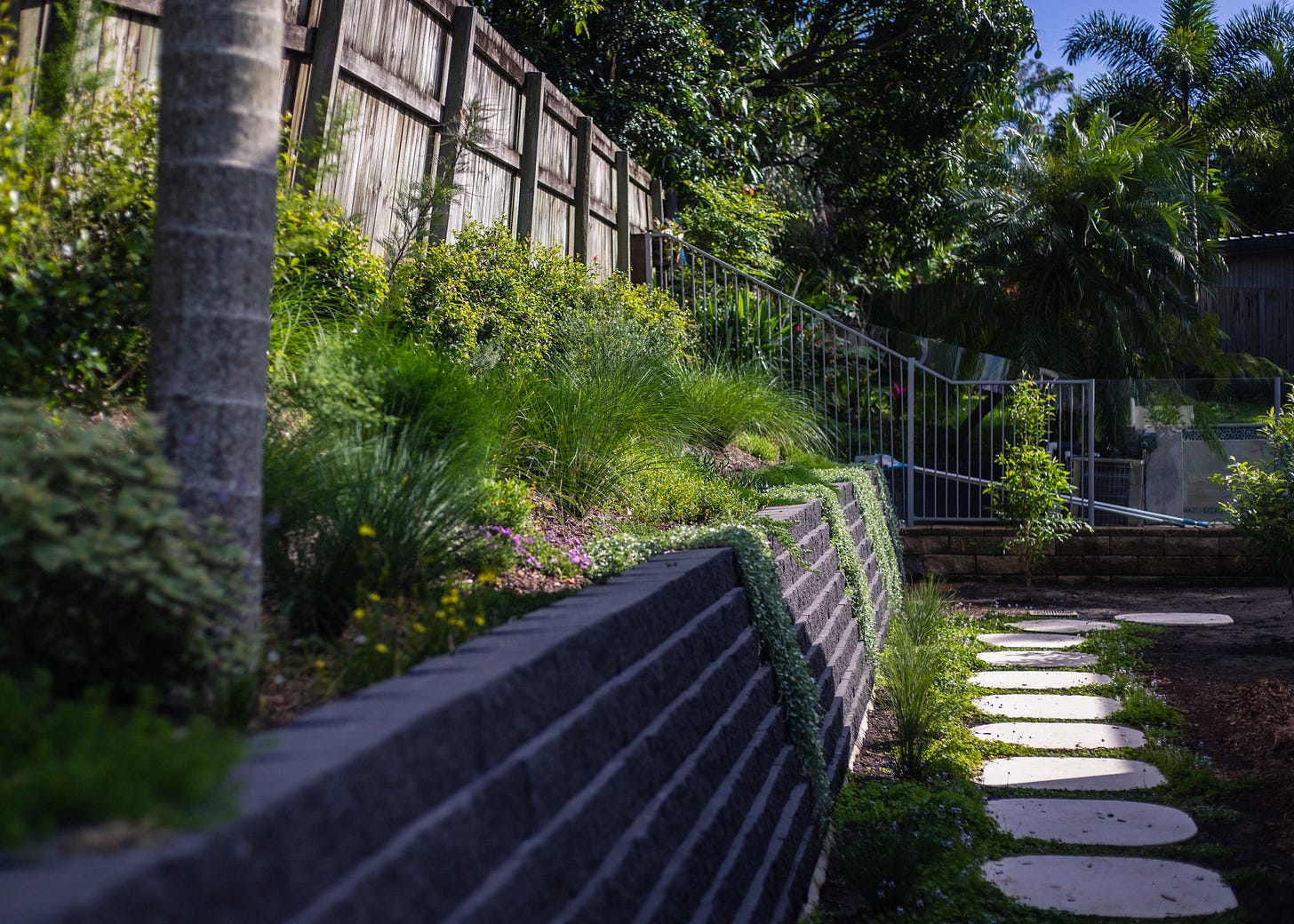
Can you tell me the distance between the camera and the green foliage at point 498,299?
5277mm

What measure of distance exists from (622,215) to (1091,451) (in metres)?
4.92

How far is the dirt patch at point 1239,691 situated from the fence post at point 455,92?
15.1 feet

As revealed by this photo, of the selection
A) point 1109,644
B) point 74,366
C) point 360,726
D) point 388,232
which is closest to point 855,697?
point 1109,644

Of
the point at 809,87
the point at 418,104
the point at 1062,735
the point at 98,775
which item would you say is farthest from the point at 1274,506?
the point at 809,87

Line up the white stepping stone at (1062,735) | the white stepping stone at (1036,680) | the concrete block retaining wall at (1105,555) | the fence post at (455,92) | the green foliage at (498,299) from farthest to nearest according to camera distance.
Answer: the concrete block retaining wall at (1105,555) < the white stepping stone at (1036,680) < the fence post at (455,92) < the white stepping stone at (1062,735) < the green foliage at (498,299)

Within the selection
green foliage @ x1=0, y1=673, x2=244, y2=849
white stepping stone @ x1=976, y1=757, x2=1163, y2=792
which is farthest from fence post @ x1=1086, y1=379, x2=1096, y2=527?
green foliage @ x1=0, y1=673, x2=244, y2=849

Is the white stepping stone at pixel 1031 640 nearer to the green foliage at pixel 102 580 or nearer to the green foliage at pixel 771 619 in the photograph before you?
the green foliage at pixel 771 619

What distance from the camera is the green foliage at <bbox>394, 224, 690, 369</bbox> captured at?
5.28 meters

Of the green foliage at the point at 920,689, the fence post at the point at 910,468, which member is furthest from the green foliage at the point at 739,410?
the green foliage at the point at 920,689

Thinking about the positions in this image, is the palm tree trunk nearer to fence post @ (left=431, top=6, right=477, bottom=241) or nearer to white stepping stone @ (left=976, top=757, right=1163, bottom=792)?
fence post @ (left=431, top=6, right=477, bottom=241)

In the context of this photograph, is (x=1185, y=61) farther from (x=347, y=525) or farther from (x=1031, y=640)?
(x=347, y=525)

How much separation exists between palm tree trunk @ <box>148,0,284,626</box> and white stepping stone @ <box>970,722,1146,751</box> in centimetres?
450

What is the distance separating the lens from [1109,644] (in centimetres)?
783

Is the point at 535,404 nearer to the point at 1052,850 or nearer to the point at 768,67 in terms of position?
the point at 1052,850
